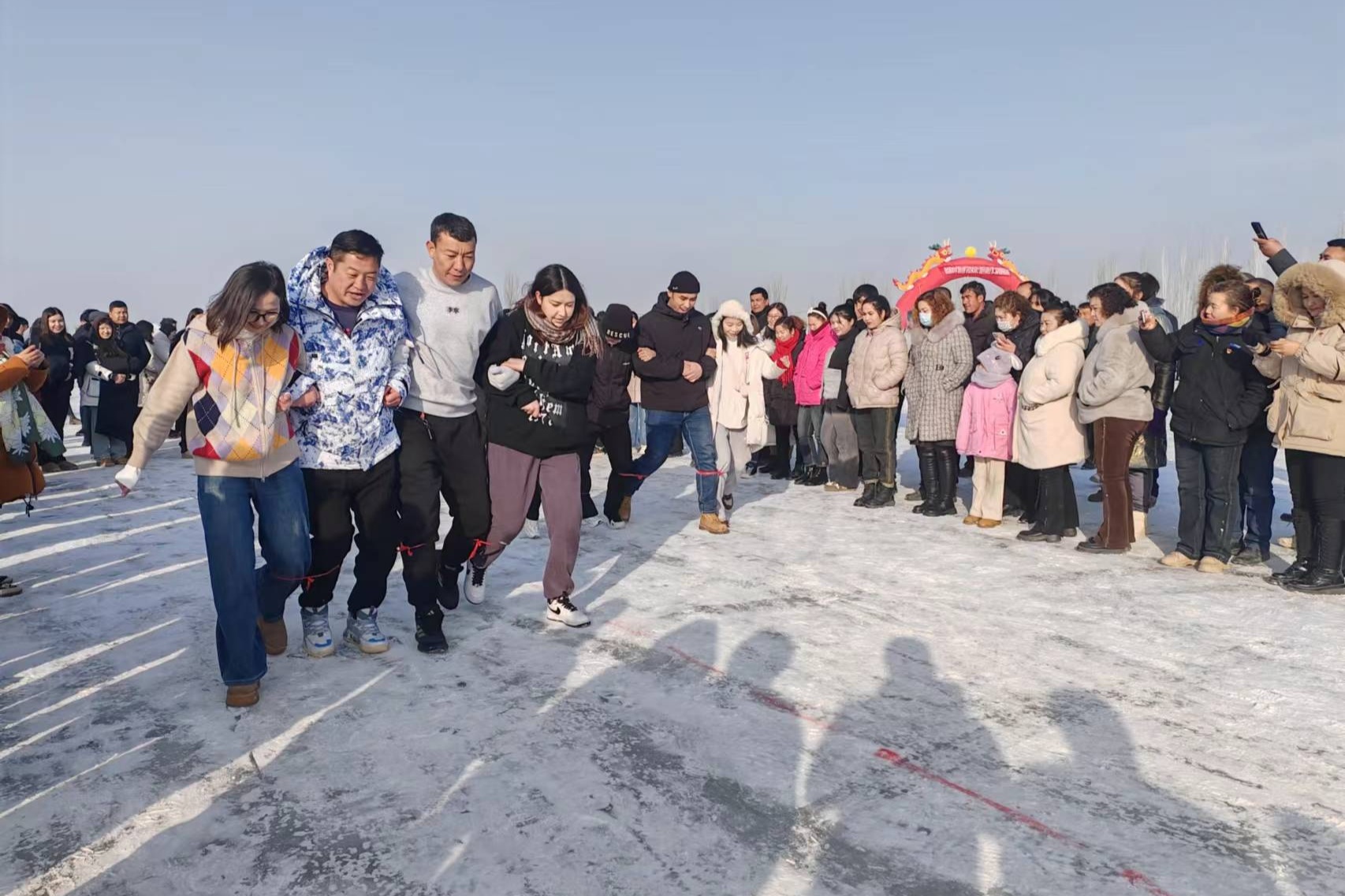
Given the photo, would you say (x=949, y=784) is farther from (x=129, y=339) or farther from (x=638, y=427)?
(x=129, y=339)

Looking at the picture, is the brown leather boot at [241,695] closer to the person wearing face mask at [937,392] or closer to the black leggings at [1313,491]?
the black leggings at [1313,491]

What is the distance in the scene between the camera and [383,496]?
14.1ft

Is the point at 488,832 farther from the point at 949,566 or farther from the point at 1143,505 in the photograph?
the point at 1143,505

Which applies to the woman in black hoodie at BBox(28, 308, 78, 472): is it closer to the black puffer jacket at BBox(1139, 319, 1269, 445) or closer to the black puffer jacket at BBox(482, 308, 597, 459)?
the black puffer jacket at BBox(482, 308, 597, 459)

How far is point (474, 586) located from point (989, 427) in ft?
15.3

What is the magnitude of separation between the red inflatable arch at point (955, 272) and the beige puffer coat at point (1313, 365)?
50.6 ft

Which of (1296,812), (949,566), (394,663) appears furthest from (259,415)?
(949,566)

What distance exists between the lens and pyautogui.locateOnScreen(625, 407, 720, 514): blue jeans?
7.39 metres

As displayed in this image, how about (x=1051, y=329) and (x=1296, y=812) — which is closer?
(x=1296, y=812)

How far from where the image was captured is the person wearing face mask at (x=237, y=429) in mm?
3676

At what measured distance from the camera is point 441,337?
4.46 m

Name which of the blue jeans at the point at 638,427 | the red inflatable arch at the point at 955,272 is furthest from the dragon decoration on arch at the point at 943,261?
the blue jeans at the point at 638,427

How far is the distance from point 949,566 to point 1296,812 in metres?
3.45

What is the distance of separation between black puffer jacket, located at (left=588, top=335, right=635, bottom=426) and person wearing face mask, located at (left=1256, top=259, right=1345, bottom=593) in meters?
4.37
